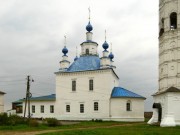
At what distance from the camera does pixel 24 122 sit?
2758 centimetres

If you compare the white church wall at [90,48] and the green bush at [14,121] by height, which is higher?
the white church wall at [90,48]

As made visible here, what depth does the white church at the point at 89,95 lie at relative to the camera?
3816 centimetres

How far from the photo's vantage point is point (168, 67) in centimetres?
2764

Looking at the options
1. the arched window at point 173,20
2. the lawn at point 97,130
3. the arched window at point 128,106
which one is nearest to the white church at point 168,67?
the arched window at point 173,20

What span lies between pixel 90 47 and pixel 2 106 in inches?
552

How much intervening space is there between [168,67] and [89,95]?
14.3m

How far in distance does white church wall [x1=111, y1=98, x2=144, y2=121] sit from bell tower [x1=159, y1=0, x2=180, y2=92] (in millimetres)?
9791

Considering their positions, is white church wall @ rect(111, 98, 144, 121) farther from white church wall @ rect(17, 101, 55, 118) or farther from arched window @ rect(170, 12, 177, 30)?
arched window @ rect(170, 12, 177, 30)

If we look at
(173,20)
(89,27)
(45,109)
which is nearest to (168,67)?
(173,20)

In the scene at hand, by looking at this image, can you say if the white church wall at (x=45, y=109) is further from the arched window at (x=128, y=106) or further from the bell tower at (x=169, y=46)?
the bell tower at (x=169, y=46)

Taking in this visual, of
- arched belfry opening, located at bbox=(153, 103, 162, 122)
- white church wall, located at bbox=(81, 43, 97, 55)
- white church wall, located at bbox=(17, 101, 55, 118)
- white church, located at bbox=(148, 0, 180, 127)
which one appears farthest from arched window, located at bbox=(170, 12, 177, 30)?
white church wall, located at bbox=(17, 101, 55, 118)

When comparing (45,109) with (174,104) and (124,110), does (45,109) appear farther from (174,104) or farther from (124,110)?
(174,104)

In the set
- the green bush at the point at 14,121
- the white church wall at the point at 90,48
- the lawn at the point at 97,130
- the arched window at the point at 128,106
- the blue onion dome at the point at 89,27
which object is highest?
the blue onion dome at the point at 89,27

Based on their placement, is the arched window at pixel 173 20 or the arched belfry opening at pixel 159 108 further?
the arched window at pixel 173 20
